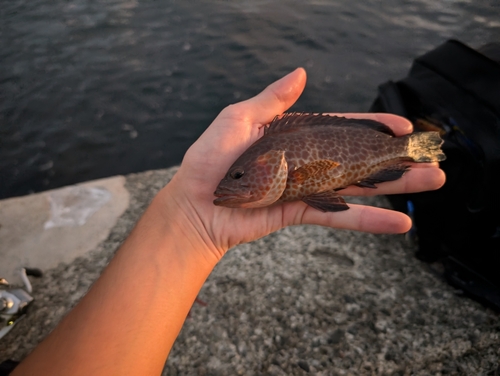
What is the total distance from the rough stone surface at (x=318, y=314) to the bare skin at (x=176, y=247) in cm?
88

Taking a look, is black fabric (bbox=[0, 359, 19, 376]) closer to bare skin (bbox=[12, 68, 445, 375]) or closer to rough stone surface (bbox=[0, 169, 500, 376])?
bare skin (bbox=[12, 68, 445, 375])

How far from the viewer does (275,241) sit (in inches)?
181

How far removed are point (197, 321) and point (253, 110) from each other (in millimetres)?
2320

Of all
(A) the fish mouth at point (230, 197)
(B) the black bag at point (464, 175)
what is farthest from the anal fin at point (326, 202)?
(B) the black bag at point (464, 175)

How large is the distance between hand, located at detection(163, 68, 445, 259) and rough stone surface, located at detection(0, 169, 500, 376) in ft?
2.99

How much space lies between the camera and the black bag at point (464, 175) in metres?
3.50

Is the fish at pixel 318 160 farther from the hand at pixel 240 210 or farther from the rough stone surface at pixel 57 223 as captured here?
the rough stone surface at pixel 57 223

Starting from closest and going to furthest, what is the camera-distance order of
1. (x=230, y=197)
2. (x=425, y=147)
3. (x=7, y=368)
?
1. (x=7, y=368)
2. (x=230, y=197)
3. (x=425, y=147)

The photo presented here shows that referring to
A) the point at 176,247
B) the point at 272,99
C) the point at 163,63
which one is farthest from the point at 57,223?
the point at 163,63

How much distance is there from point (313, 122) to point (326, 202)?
3.38ft

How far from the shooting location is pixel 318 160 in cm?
334

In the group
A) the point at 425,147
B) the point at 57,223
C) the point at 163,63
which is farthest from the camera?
the point at 163,63

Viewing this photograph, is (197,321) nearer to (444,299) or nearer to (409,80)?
(444,299)

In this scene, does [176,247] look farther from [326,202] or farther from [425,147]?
[425,147]
